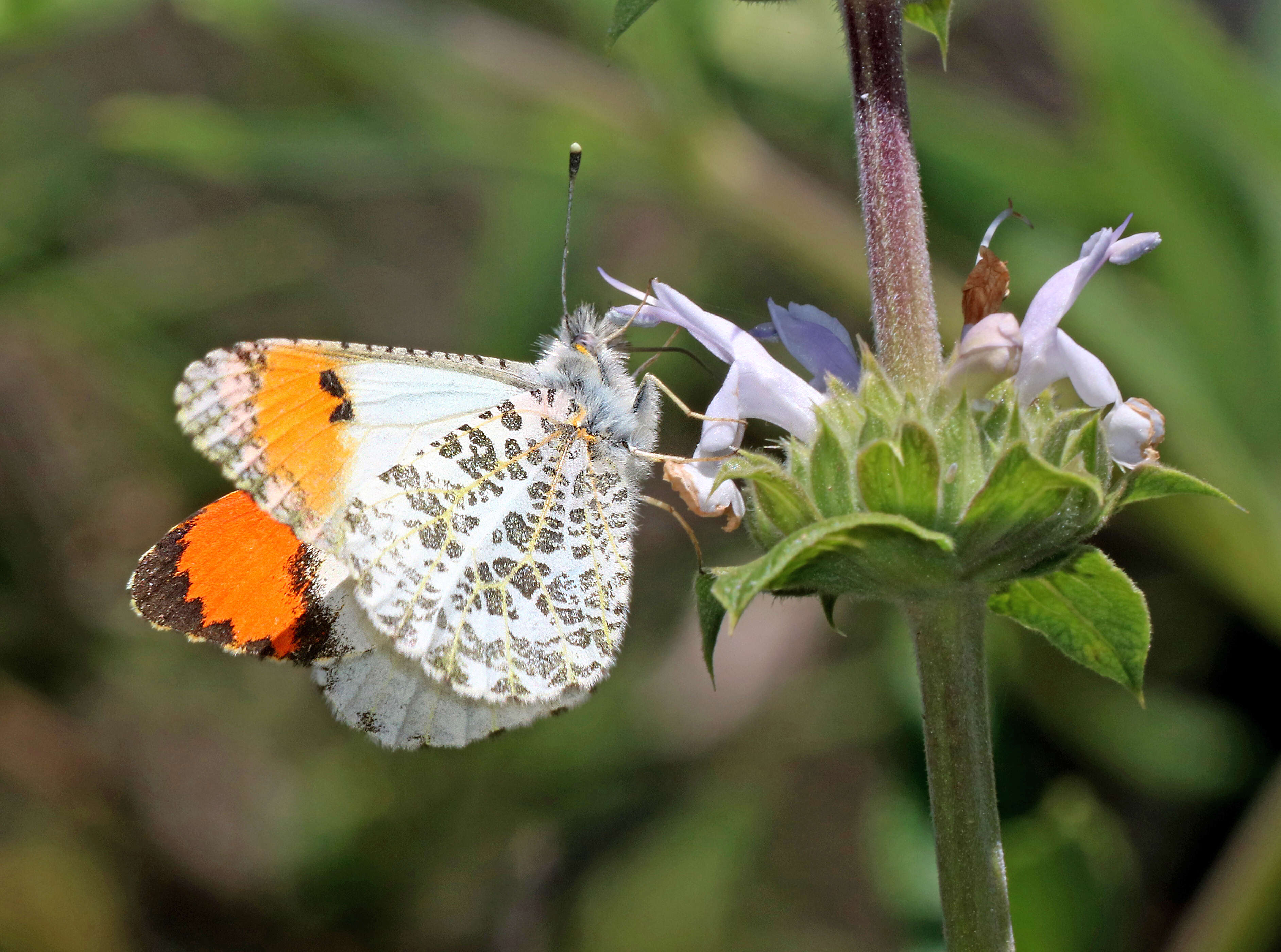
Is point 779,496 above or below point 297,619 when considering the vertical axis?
above

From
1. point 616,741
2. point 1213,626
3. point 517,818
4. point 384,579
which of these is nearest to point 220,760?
point 517,818

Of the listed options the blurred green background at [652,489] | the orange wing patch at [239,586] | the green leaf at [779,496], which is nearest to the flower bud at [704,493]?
the green leaf at [779,496]

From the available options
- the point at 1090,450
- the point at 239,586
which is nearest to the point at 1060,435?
the point at 1090,450

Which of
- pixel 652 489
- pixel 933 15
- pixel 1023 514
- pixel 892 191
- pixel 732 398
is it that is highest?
pixel 933 15

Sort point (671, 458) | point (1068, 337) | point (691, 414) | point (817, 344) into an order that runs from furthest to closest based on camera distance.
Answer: point (691, 414)
point (671, 458)
point (817, 344)
point (1068, 337)

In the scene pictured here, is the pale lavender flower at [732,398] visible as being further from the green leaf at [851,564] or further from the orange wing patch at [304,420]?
the orange wing patch at [304,420]

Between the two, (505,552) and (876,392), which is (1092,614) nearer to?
Answer: (876,392)

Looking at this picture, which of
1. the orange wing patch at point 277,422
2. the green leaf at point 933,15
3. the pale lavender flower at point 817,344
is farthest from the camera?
the orange wing patch at point 277,422
